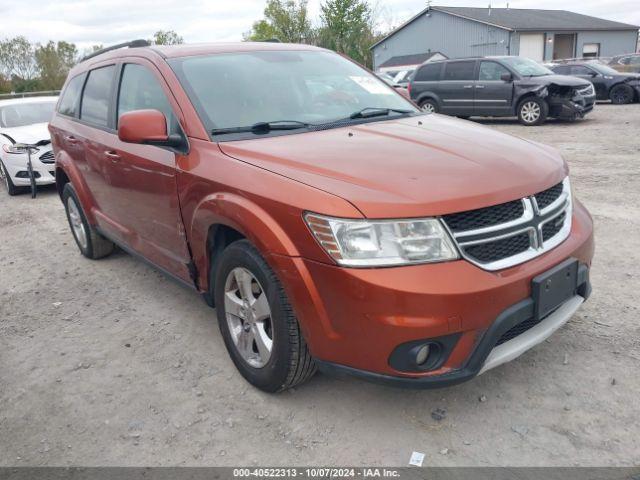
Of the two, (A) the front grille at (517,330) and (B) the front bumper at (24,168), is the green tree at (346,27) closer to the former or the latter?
(B) the front bumper at (24,168)

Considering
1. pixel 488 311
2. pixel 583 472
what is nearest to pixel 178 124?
pixel 488 311

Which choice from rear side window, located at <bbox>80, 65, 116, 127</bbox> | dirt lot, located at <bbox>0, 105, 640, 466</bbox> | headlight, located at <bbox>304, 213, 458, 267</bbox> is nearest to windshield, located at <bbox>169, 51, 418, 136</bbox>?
rear side window, located at <bbox>80, 65, 116, 127</bbox>

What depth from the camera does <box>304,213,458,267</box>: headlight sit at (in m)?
2.30

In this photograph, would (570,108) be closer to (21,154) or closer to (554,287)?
(21,154)

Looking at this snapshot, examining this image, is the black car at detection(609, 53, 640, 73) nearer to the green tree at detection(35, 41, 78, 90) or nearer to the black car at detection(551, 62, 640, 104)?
the black car at detection(551, 62, 640, 104)

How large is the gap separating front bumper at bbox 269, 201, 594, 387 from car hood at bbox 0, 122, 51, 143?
7.66 meters

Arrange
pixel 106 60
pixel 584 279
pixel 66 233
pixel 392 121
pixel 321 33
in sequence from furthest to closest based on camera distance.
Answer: pixel 321 33 < pixel 66 233 < pixel 106 60 < pixel 392 121 < pixel 584 279

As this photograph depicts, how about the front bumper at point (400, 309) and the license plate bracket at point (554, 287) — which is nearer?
the front bumper at point (400, 309)

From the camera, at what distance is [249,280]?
9.34ft

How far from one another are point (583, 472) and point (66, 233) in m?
6.06

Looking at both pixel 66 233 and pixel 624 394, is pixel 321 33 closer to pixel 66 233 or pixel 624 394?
pixel 66 233

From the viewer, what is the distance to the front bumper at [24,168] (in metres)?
8.70

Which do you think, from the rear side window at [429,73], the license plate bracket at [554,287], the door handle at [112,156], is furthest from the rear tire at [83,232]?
the rear side window at [429,73]

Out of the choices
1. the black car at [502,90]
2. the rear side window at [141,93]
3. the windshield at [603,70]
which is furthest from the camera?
the windshield at [603,70]
